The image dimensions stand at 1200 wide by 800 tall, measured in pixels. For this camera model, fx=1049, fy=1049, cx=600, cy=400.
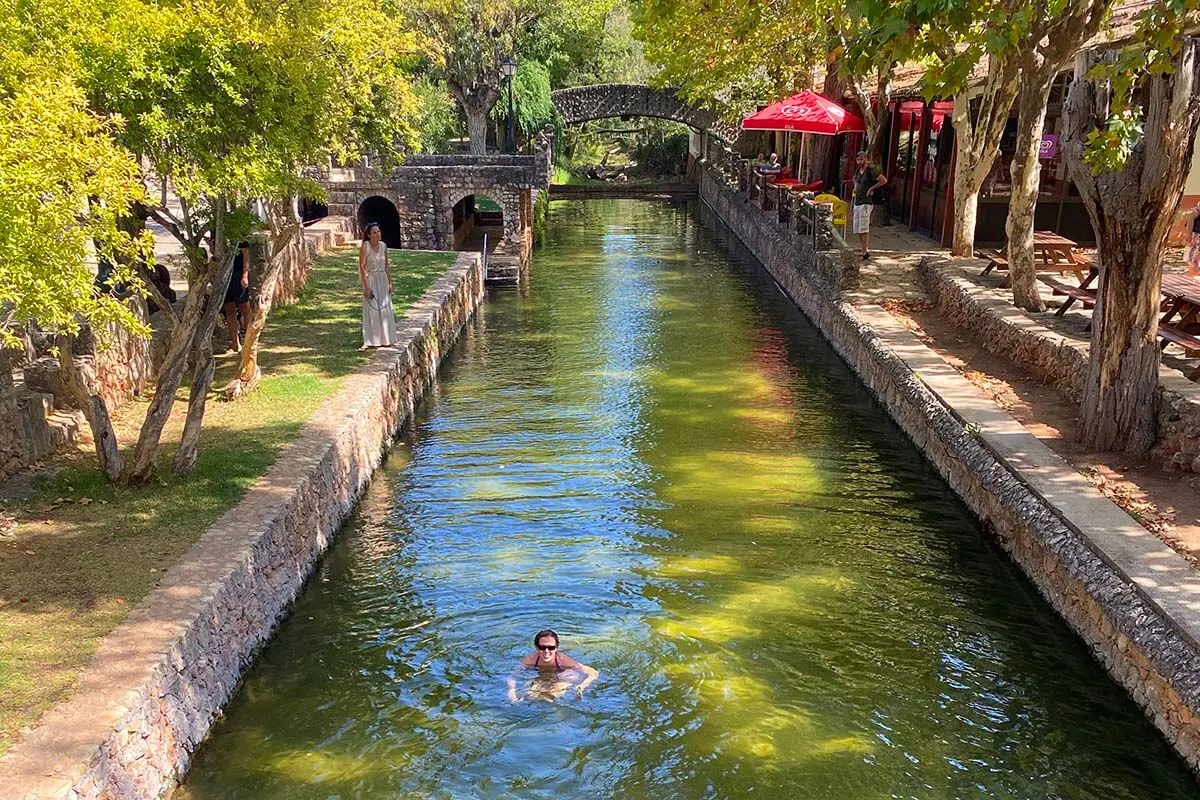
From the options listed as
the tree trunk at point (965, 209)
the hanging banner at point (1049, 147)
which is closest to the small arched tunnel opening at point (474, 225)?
the tree trunk at point (965, 209)

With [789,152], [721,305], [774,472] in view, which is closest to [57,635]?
[774,472]

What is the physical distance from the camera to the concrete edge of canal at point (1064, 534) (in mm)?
7152

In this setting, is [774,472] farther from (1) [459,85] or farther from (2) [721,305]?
(1) [459,85]

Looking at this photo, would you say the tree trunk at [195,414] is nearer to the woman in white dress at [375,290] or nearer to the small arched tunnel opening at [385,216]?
the woman in white dress at [375,290]

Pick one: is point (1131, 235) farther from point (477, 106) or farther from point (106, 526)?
point (477, 106)

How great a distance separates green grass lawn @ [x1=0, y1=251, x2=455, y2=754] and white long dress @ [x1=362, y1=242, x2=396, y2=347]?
54 centimetres

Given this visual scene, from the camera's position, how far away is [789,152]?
3459 centimetres

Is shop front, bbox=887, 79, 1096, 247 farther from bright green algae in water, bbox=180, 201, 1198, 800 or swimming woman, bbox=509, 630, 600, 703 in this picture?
swimming woman, bbox=509, 630, 600, 703

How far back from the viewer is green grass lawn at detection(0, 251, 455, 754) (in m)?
6.60

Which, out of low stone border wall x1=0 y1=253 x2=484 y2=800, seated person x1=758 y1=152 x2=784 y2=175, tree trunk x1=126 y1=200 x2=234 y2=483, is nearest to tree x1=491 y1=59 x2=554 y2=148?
seated person x1=758 y1=152 x2=784 y2=175

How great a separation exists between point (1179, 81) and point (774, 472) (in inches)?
225

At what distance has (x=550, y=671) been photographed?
778cm

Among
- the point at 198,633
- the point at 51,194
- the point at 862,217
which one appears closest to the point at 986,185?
the point at 862,217

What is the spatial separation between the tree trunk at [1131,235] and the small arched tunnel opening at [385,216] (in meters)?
21.4
